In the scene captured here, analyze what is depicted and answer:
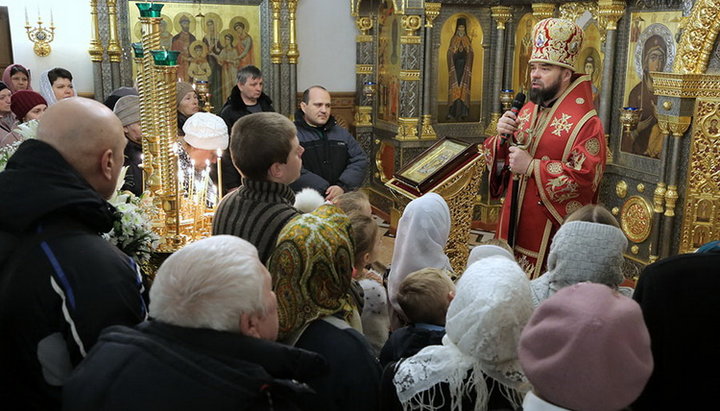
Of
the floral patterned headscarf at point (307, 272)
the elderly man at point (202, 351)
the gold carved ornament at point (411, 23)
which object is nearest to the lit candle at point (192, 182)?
the floral patterned headscarf at point (307, 272)

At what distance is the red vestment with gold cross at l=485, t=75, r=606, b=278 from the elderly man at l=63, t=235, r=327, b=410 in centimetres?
280

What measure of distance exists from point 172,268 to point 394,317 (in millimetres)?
1534

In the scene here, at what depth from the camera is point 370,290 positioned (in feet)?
8.90

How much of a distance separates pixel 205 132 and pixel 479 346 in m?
2.41

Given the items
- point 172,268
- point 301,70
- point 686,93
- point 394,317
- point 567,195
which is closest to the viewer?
point 172,268

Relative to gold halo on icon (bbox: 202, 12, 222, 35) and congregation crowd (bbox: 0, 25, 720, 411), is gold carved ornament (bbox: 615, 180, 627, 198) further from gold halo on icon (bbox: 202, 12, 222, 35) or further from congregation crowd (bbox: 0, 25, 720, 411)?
gold halo on icon (bbox: 202, 12, 222, 35)

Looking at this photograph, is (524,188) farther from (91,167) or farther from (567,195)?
(91,167)

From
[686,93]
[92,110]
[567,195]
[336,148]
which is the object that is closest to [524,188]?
[567,195]

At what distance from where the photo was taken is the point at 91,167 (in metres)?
2.02

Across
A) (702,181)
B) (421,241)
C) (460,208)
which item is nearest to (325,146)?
(460,208)

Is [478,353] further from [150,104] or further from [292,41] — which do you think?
[292,41]

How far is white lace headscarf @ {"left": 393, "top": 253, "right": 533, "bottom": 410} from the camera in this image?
1.83 m

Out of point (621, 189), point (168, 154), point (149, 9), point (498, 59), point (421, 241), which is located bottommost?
point (621, 189)

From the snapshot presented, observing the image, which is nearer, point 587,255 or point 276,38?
point 587,255
